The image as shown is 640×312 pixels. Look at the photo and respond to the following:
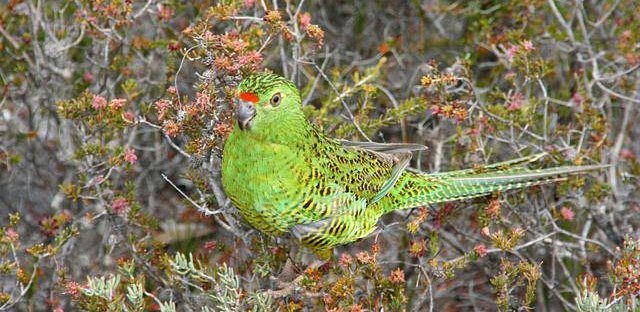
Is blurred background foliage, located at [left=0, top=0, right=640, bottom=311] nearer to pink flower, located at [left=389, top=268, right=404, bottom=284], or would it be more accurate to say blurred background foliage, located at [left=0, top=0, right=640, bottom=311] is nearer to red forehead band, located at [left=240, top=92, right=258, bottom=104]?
pink flower, located at [left=389, top=268, right=404, bottom=284]

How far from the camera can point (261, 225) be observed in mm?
3488

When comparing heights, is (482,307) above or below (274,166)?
below

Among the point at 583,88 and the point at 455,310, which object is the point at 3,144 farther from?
the point at 583,88

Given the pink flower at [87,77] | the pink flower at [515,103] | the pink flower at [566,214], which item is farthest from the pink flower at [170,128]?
the pink flower at [566,214]

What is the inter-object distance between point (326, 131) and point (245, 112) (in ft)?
4.27

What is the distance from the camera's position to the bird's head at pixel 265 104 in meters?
3.20

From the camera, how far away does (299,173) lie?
3438 millimetres

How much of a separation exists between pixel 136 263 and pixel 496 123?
207cm

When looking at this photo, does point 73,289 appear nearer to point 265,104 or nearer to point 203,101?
point 203,101

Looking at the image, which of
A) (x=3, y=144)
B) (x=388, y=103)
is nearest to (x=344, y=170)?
(x=388, y=103)

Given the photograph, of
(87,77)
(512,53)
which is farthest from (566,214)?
(87,77)

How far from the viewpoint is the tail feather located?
4.18 meters

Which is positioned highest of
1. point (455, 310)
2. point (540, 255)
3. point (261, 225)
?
point (261, 225)

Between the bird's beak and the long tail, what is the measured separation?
1.18m
